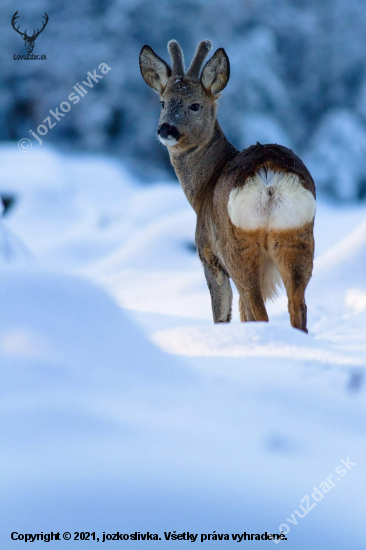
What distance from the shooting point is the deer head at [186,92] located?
15.7ft

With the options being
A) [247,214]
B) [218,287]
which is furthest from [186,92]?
[247,214]

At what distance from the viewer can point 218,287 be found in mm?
4668

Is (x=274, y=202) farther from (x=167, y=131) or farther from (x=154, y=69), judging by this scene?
(x=154, y=69)

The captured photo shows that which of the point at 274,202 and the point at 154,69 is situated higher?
the point at 154,69

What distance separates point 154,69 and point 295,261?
2.02 m

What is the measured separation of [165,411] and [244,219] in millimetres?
1916

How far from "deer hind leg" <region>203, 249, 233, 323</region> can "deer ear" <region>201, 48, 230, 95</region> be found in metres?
1.20

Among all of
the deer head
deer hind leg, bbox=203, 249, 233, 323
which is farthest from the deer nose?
deer hind leg, bbox=203, 249, 233, 323

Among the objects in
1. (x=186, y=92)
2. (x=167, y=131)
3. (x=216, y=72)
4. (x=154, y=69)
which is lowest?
(x=167, y=131)

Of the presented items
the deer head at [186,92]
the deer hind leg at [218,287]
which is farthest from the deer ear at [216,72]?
the deer hind leg at [218,287]

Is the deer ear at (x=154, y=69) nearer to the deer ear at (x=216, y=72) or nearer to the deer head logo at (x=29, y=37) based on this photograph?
the deer ear at (x=216, y=72)

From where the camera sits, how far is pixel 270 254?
387 cm

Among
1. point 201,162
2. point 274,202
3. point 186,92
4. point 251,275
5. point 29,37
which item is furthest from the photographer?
point 29,37

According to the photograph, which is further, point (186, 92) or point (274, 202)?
point (186, 92)
